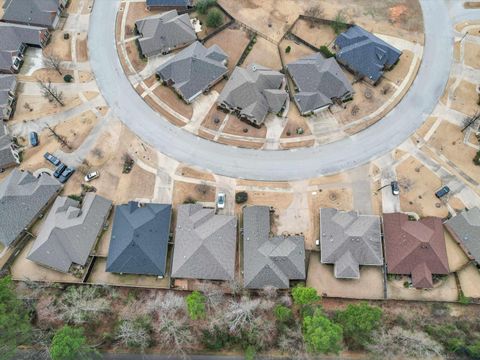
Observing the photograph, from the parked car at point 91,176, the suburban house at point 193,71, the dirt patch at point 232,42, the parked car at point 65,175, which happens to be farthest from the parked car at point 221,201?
the dirt patch at point 232,42

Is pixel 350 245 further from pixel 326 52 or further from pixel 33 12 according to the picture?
pixel 33 12

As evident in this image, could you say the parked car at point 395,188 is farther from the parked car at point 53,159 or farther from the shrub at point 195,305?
the parked car at point 53,159

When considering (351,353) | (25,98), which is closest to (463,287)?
(351,353)

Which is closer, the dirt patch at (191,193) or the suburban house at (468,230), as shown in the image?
the suburban house at (468,230)

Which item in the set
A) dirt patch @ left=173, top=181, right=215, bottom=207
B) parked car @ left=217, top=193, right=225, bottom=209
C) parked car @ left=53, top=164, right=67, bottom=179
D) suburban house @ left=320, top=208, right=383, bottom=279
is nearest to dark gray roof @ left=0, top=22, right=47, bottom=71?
parked car @ left=53, top=164, right=67, bottom=179

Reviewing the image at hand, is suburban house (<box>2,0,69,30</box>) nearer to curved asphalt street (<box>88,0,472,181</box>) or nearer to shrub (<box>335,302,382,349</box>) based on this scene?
curved asphalt street (<box>88,0,472,181</box>)

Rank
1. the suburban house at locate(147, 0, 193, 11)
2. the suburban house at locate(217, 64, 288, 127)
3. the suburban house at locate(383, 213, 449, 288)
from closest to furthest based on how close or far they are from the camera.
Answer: the suburban house at locate(383, 213, 449, 288) < the suburban house at locate(217, 64, 288, 127) < the suburban house at locate(147, 0, 193, 11)
